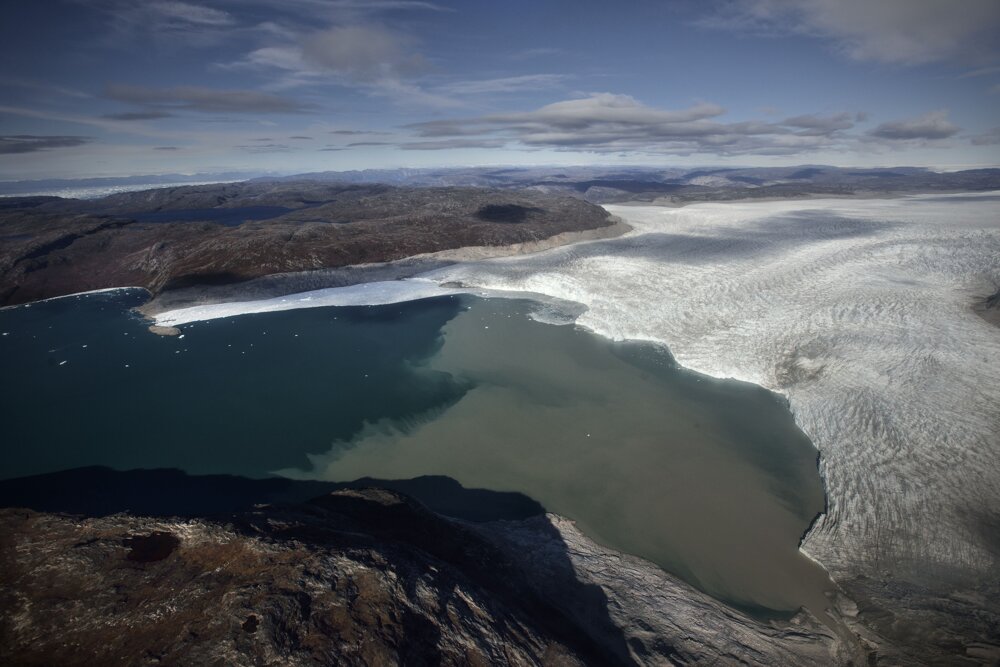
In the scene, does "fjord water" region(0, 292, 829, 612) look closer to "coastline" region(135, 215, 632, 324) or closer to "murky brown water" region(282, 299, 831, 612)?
"murky brown water" region(282, 299, 831, 612)

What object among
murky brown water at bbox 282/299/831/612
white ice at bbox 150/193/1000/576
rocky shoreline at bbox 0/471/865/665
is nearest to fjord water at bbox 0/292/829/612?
murky brown water at bbox 282/299/831/612

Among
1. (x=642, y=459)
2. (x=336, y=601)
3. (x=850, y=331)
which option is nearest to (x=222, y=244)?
(x=642, y=459)

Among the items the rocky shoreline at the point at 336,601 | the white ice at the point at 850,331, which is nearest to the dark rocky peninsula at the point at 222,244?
the white ice at the point at 850,331

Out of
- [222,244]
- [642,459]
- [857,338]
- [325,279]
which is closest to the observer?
[642,459]

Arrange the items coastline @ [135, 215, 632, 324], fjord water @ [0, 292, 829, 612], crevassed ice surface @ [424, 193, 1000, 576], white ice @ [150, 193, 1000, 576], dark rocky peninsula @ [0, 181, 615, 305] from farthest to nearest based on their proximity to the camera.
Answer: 1. dark rocky peninsula @ [0, 181, 615, 305]
2. coastline @ [135, 215, 632, 324]
3. fjord water @ [0, 292, 829, 612]
4. white ice @ [150, 193, 1000, 576]
5. crevassed ice surface @ [424, 193, 1000, 576]

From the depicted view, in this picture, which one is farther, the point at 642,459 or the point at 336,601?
the point at 642,459

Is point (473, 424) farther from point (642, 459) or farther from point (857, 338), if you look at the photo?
point (857, 338)

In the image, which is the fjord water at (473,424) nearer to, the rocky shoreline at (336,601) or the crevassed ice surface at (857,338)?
the crevassed ice surface at (857,338)

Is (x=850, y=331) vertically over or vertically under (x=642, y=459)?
over
